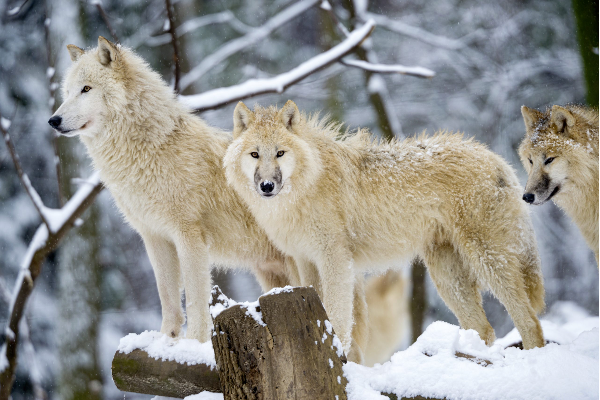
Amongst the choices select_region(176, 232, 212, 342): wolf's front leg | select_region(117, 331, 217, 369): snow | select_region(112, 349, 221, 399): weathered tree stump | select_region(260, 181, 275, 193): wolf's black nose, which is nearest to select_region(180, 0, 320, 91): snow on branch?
select_region(176, 232, 212, 342): wolf's front leg

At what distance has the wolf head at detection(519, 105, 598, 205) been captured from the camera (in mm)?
3439

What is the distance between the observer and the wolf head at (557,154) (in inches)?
135

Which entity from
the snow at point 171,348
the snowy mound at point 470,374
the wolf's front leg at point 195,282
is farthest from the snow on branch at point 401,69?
the snow at point 171,348

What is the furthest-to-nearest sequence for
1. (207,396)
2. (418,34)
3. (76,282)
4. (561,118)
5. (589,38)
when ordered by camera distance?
1. (418,34)
2. (76,282)
3. (589,38)
4. (561,118)
5. (207,396)

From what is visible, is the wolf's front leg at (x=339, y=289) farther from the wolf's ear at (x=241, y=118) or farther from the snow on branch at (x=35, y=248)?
the snow on branch at (x=35, y=248)

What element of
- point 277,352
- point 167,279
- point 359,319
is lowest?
point 277,352

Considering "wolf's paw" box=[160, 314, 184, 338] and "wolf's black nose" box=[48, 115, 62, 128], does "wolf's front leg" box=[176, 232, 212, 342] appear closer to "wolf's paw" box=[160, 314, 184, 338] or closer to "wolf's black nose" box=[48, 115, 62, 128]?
"wolf's paw" box=[160, 314, 184, 338]

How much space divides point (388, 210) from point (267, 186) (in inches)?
45.6

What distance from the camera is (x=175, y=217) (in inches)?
160

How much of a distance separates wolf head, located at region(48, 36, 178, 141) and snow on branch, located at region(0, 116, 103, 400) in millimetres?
2210

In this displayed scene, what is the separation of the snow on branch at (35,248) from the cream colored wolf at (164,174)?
87.1 inches

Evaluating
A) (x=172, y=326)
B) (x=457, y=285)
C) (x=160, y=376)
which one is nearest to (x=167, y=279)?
(x=172, y=326)

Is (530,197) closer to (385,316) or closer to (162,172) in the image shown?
(162,172)

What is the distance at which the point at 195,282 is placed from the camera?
400 centimetres
